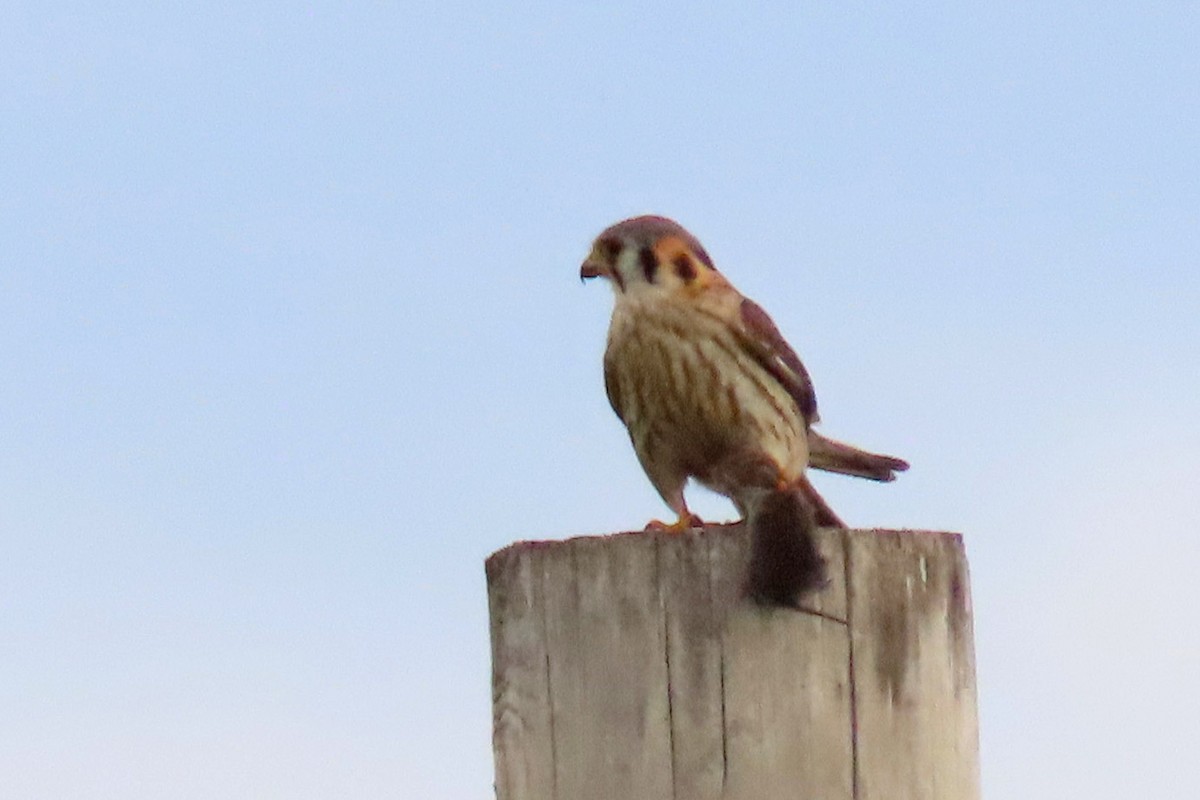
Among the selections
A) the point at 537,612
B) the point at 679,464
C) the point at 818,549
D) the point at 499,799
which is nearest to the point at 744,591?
the point at 818,549

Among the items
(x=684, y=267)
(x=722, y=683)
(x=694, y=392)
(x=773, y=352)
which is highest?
(x=684, y=267)

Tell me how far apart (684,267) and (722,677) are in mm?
2062

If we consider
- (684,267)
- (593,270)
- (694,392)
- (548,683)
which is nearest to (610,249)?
(593,270)

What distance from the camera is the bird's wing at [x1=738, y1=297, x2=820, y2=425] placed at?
4.59 m

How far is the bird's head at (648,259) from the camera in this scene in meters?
4.64

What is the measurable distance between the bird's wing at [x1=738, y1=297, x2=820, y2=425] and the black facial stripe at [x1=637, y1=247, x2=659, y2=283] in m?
0.23

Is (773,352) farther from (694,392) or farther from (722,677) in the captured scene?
(722,677)

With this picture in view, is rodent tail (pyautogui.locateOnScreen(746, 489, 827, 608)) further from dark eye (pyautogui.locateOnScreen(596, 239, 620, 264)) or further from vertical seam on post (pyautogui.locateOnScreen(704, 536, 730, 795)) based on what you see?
dark eye (pyautogui.locateOnScreen(596, 239, 620, 264))

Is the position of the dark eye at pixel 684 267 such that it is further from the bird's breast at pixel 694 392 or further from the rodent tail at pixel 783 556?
the rodent tail at pixel 783 556

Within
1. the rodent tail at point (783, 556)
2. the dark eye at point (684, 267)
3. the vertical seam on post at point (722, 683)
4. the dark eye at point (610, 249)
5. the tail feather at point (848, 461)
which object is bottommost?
the vertical seam on post at point (722, 683)

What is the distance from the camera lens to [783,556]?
9.05 ft

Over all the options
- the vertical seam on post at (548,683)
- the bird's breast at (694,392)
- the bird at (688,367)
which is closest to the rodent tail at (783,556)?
the vertical seam on post at (548,683)

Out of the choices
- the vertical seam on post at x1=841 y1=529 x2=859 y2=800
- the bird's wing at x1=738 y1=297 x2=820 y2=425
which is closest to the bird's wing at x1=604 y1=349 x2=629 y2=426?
the bird's wing at x1=738 y1=297 x2=820 y2=425

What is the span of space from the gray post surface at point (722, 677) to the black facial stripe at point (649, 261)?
5.96 ft
